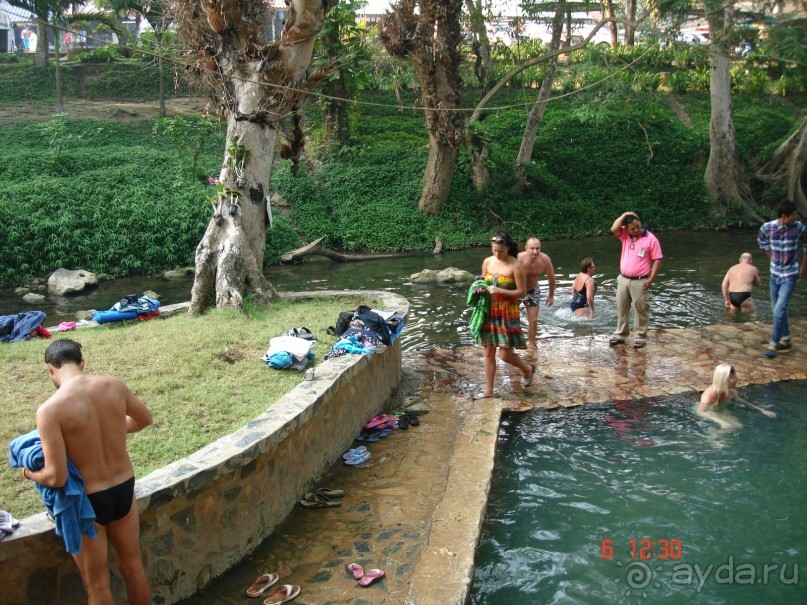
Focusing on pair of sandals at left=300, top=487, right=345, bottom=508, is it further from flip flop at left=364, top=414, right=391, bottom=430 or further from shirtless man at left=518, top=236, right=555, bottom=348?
shirtless man at left=518, top=236, right=555, bottom=348

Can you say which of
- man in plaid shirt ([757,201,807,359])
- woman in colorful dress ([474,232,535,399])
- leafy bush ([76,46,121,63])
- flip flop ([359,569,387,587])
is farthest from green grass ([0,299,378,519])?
leafy bush ([76,46,121,63])

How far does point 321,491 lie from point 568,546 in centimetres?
201

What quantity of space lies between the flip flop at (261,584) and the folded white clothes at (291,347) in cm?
257

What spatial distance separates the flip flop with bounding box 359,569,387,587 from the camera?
453cm

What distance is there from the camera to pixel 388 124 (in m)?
27.0

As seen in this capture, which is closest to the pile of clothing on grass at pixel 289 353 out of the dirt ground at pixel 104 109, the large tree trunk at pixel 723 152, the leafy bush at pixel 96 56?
the large tree trunk at pixel 723 152

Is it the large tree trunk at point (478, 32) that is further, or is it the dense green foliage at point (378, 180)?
the large tree trunk at point (478, 32)

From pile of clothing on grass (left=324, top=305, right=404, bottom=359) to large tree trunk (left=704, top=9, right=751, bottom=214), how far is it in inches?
658

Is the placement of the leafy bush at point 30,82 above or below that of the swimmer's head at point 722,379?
above

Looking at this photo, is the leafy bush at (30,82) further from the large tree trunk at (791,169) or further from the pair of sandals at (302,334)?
the large tree trunk at (791,169)

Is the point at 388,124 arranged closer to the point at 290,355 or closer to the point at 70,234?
the point at 70,234

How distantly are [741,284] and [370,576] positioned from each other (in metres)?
8.64
